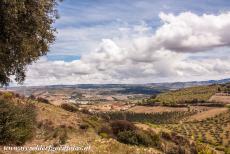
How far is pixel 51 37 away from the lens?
24.1 m

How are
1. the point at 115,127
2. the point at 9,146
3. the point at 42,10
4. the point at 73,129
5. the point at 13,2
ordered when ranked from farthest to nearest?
the point at 115,127 → the point at 73,129 → the point at 9,146 → the point at 42,10 → the point at 13,2

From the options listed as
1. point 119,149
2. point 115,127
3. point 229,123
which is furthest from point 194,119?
point 119,149

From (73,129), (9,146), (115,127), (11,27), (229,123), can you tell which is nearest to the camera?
(11,27)

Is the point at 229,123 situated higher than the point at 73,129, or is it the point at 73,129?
the point at 73,129

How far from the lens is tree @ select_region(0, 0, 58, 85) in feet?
62.9

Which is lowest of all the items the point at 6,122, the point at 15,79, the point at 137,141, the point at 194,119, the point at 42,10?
the point at 194,119

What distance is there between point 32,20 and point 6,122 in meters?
6.92

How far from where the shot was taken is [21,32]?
20719mm

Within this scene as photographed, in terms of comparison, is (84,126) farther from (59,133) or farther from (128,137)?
(59,133)

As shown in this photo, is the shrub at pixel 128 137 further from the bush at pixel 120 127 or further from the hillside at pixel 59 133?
the bush at pixel 120 127

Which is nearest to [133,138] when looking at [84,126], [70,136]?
[70,136]

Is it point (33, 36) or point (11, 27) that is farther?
point (33, 36)

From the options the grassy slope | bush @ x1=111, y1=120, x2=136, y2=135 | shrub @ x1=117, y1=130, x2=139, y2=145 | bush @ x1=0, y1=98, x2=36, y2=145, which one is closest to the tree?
bush @ x1=0, y1=98, x2=36, y2=145

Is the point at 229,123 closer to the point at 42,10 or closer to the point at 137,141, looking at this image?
the point at 137,141
